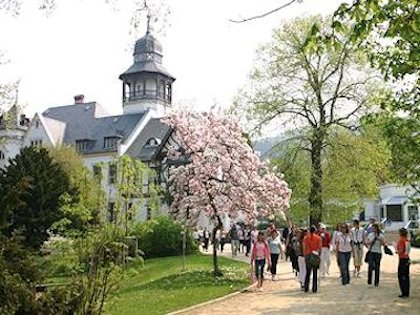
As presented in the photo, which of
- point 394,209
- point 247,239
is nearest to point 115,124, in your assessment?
point 394,209

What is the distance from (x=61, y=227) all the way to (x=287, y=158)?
18632 mm

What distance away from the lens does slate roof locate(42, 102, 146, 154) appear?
62906mm

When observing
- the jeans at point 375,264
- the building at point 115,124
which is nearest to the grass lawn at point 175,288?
the jeans at point 375,264

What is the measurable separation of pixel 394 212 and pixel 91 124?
1319 inches

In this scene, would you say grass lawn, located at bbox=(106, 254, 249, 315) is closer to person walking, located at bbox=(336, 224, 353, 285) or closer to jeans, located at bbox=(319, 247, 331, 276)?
jeans, located at bbox=(319, 247, 331, 276)

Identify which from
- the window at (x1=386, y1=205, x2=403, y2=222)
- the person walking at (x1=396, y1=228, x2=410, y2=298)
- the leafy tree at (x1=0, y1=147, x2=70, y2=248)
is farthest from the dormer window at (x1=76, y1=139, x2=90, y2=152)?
the person walking at (x1=396, y1=228, x2=410, y2=298)

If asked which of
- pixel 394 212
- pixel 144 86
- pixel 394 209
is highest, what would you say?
pixel 144 86

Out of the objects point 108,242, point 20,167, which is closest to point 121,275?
point 108,242

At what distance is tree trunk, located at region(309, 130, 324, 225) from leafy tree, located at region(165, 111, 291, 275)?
9740mm

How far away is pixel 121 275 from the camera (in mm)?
10828

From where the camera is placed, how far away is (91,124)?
65.9 meters

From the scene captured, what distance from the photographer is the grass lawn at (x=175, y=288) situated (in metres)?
14.3

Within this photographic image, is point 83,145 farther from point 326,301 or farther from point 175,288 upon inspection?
point 326,301

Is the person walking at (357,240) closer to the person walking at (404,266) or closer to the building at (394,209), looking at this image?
the person walking at (404,266)
